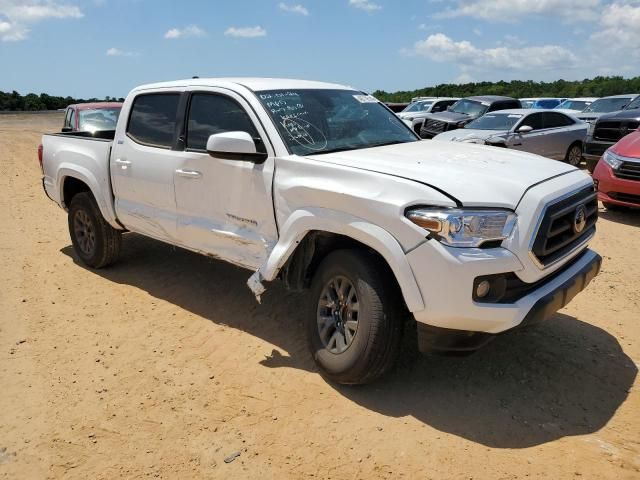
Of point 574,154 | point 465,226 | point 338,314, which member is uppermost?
point 465,226

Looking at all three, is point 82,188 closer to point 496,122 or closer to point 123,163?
point 123,163

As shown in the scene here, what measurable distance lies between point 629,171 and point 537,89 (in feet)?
140

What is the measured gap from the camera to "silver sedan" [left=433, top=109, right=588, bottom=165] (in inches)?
464

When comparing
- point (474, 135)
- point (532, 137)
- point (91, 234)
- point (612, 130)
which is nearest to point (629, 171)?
point (612, 130)

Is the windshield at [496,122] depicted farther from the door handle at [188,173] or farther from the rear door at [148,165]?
the door handle at [188,173]

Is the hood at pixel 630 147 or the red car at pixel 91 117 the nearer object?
the hood at pixel 630 147

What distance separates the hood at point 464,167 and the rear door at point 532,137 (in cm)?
820

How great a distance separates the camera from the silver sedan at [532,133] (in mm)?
11781

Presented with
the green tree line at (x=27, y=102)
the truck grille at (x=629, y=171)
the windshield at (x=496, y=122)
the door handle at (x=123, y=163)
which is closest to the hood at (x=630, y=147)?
the truck grille at (x=629, y=171)

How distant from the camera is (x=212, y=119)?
14.8 feet

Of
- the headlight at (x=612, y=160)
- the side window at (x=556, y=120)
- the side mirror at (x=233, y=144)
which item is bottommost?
the headlight at (x=612, y=160)

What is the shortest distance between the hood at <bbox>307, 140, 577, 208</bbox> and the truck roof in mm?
916

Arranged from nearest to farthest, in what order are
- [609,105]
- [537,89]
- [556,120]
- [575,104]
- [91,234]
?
[91,234] → [556,120] → [609,105] → [575,104] → [537,89]

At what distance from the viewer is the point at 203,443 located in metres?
3.24
